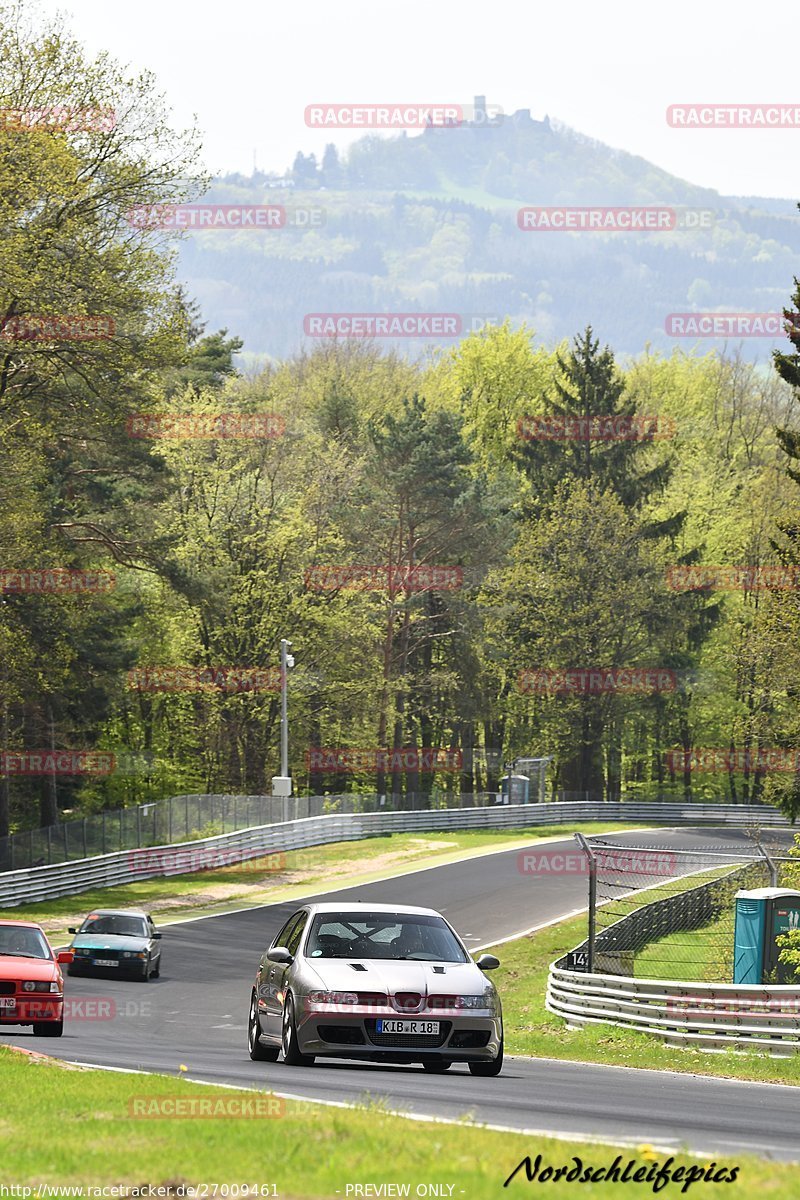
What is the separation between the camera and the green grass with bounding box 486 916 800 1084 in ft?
62.0

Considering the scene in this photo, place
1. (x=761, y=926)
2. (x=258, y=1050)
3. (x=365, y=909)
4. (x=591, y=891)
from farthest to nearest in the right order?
1. (x=761, y=926)
2. (x=591, y=891)
3. (x=258, y=1050)
4. (x=365, y=909)

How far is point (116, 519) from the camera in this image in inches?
2133

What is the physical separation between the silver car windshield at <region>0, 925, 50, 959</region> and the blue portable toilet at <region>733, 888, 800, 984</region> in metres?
10.3

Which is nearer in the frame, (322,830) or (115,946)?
(115,946)

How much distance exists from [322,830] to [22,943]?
3719 centimetres

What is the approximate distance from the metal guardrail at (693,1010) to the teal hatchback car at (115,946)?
9105 mm

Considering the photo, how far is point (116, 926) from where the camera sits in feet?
104

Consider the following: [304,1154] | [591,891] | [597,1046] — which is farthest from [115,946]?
[304,1154]

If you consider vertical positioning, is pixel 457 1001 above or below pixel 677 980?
above

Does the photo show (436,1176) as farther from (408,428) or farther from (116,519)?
(408,428)

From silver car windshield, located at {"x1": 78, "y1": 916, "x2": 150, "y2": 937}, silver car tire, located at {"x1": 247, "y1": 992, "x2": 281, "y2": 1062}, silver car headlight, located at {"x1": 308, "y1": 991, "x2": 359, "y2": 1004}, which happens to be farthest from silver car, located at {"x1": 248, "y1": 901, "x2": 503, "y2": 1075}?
silver car windshield, located at {"x1": 78, "y1": 916, "x2": 150, "y2": 937}

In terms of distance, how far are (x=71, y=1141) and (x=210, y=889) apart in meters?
38.5

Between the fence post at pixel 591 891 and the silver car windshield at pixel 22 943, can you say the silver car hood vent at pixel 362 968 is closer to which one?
the silver car windshield at pixel 22 943

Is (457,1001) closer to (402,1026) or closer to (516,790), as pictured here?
(402,1026)
